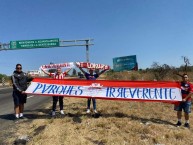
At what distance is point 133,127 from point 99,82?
2.71 metres

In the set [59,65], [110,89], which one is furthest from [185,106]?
[59,65]

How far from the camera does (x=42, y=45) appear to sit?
38.1 metres

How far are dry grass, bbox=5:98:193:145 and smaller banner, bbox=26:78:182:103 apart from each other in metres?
0.70

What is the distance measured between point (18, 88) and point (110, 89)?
3.17 metres

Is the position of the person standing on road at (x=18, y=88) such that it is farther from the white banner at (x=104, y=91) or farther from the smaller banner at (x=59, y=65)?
the smaller banner at (x=59, y=65)

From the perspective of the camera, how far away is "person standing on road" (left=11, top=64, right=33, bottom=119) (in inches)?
411

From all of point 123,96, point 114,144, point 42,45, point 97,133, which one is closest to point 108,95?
point 123,96

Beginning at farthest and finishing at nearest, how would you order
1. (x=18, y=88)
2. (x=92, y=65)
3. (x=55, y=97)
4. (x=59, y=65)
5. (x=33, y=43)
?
(x=33, y=43)
(x=59, y=65)
(x=92, y=65)
(x=55, y=97)
(x=18, y=88)

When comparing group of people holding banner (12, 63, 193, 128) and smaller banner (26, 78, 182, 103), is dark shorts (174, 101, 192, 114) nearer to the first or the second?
group of people holding banner (12, 63, 193, 128)

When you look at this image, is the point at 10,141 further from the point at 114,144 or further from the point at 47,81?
the point at 47,81

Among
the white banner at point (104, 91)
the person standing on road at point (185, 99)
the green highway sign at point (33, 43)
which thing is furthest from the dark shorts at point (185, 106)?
the green highway sign at point (33, 43)

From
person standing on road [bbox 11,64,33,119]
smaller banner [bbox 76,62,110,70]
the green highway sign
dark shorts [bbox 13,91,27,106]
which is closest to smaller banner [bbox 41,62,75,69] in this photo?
smaller banner [bbox 76,62,110,70]

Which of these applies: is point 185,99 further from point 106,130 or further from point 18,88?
point 18,88

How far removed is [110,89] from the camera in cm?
1066
